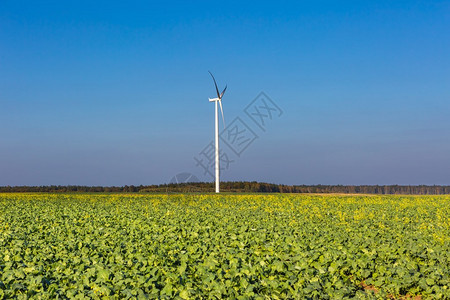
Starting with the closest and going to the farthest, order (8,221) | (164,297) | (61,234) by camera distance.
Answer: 1. (164,297)
2. (61,234)
3. (8,221)

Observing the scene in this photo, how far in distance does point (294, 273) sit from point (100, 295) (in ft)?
14.8

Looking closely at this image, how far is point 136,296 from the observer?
316 inches

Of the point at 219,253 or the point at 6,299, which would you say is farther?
the point at 219,253

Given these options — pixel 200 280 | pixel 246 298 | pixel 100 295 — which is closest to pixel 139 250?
pixel 200 280

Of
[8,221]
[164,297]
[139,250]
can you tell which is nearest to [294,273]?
[164,297]

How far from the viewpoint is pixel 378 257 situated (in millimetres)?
12000

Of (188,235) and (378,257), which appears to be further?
(188,235)

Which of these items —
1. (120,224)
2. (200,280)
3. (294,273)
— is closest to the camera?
(200,280)

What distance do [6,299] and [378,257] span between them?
9159 mm

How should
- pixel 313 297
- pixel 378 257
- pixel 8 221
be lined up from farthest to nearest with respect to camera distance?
1. pixel 8 221
2. pixel 378 257
3. pixel 313 297

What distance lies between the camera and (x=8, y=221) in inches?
842

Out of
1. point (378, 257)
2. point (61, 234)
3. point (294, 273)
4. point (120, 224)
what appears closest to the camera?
point (294, 273)

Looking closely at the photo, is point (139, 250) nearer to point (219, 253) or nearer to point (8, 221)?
point (219, 253)

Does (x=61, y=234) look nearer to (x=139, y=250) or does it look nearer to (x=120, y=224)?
(x=120, y=224)
